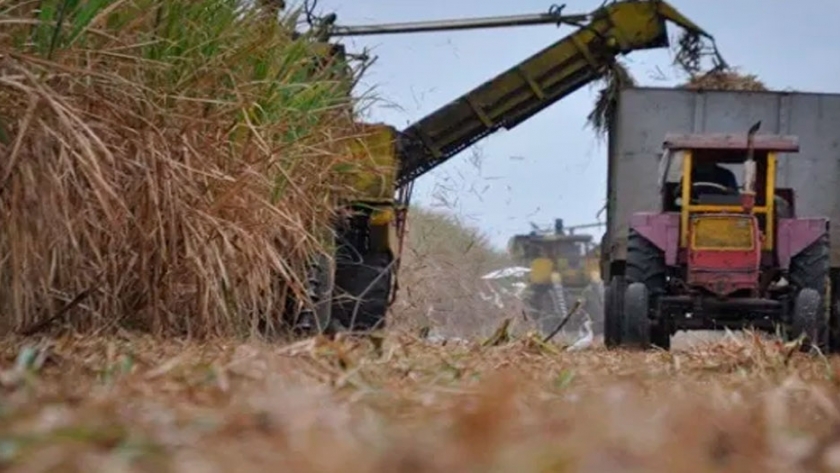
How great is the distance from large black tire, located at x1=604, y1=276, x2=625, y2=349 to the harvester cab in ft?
1.13

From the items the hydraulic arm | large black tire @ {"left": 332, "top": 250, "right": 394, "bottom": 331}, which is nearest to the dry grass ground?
large black tire @ {"left": 332, "top": 250, "right": 394, "bottom": 331}

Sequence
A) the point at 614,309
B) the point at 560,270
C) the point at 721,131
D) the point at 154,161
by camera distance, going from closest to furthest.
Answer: the point at 154,161, the point at 614,309, the point at 721,131, the point at 560,270

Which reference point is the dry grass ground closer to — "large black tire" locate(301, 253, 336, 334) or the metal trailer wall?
"large black tire" locate(301, 253, 336, 334)

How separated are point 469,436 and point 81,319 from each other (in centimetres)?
301

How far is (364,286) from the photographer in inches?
295

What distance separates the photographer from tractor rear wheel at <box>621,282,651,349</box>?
26.8ft

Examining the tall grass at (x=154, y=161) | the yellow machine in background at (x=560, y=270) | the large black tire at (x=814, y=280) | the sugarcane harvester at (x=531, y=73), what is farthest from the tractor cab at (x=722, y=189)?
the yellow machine in background at (x=560, y=270)

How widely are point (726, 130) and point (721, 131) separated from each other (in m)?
0.04

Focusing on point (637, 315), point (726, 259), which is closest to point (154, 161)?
point (637, 315)

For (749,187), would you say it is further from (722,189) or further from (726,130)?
(726,130)

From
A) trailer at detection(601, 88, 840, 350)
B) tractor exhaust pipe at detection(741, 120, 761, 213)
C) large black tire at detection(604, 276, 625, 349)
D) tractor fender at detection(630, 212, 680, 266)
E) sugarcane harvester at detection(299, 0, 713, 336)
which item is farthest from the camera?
sugarcane harvester at detection(299, 0, 713, 336)

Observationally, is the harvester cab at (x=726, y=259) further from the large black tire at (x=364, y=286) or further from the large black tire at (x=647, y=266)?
the large black tire at (x=364, y=286)

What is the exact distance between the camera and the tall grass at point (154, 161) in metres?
2.99

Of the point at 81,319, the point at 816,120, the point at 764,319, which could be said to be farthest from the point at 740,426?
the point at 816,120
